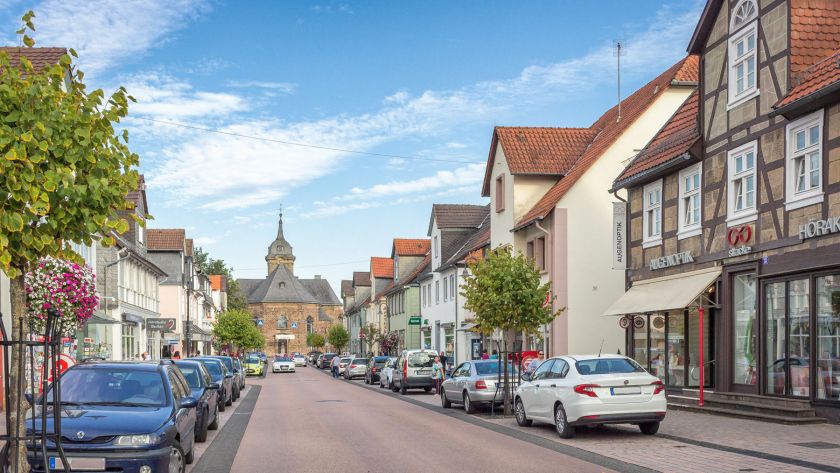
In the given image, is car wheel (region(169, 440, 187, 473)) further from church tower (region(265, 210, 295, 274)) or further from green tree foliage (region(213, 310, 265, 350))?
church tower (region(265, 210, 295, 274))

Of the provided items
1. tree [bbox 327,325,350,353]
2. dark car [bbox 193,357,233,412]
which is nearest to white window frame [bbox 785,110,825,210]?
→ dark car [bbox 193,357,233,412]

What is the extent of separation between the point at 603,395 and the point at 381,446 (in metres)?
3.83

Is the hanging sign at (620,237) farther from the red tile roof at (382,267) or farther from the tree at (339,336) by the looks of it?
the tree at (339,336)

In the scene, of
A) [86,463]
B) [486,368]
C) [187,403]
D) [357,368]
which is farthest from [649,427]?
[357,368]

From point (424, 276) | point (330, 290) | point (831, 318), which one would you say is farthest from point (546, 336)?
point (330, 290)

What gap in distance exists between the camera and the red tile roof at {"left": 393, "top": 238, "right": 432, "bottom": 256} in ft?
228

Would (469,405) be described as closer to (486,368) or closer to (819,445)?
(486,368)

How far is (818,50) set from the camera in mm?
19109

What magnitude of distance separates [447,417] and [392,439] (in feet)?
20.5

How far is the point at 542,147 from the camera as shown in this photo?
120 feet

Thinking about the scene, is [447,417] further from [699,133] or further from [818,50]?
[818,50]

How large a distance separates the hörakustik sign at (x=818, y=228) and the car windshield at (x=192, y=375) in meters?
12.0

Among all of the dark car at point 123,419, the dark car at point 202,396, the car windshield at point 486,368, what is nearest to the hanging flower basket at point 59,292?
the dark car at point 202,396

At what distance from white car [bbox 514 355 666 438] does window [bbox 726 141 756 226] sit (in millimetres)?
5873
